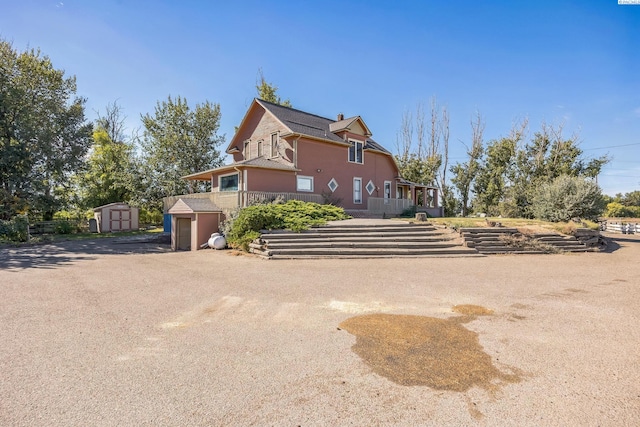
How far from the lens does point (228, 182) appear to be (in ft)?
67.4

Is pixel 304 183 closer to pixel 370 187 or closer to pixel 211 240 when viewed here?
pixel 370 187

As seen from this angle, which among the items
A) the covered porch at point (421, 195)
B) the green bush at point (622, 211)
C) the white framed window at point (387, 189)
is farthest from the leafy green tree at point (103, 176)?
the green bush at point (622, 211)

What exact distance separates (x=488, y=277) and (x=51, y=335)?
9413 millimetres

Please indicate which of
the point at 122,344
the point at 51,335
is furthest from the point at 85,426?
the point at 51,335

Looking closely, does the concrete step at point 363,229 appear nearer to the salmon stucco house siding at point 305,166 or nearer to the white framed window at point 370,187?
the salmon stucco house siding at point 305,166

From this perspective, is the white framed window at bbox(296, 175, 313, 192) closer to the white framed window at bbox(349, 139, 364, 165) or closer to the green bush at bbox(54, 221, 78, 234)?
the white framed window at bbox(349, 139, 364, 165)

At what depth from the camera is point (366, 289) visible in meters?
7.25

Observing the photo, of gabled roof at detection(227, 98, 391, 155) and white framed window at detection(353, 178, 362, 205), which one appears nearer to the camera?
gabled roof at detection(227, 98, 391, 155)

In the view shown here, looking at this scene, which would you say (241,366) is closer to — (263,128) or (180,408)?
(180,408)

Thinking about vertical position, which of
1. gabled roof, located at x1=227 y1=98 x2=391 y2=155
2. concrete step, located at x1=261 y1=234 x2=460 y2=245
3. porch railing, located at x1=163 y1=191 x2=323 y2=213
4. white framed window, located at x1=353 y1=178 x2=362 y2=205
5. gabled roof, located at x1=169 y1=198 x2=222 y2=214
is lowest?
concrete step, located at x1=261 y1=234 x2=460 y2=245

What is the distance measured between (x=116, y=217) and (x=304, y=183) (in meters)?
17.6

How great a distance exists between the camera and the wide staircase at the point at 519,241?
43.2 feet

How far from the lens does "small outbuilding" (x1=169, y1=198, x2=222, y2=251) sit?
1619 cm

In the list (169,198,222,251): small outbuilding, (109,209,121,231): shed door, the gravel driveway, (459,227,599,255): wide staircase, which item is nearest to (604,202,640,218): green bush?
(459,227,599,255): wide staircase
